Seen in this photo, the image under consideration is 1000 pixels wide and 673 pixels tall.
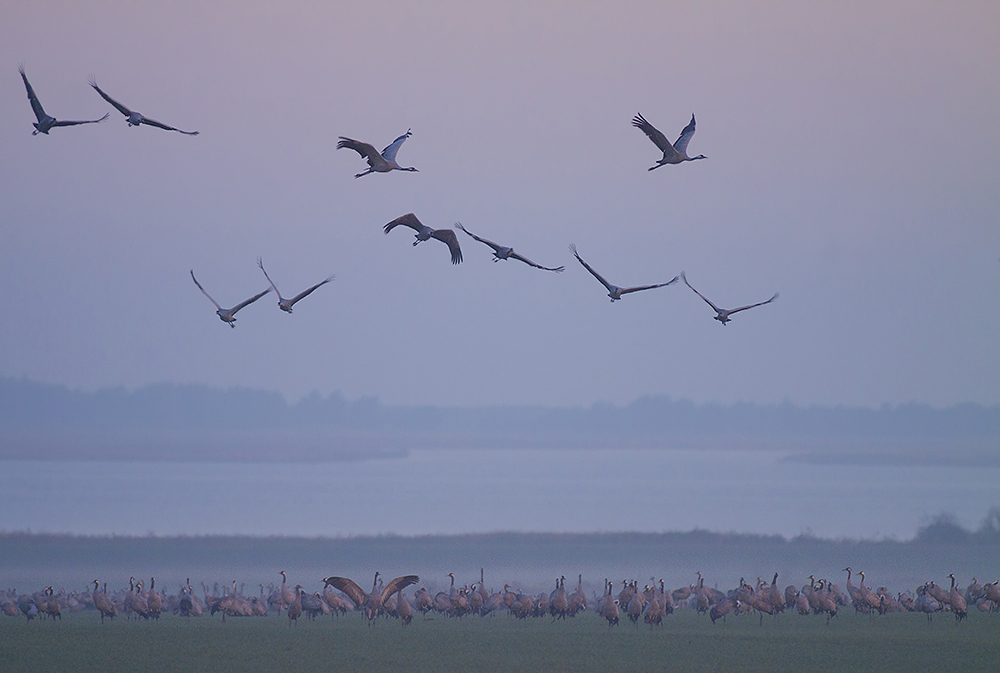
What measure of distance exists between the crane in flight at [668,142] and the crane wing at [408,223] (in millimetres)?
4861

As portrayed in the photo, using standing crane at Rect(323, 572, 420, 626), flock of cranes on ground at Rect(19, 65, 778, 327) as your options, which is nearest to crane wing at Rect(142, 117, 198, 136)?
flock of cranes on ground at Rect(19, 65, 778, 327)

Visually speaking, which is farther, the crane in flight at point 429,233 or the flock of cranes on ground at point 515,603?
the flock of cranes on ground at point 515,603

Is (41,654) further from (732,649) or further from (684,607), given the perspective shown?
(684,607)

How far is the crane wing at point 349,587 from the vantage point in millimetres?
31172

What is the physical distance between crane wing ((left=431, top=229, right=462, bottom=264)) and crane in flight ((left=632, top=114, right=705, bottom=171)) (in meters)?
4.31

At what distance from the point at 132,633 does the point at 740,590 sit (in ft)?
54.9

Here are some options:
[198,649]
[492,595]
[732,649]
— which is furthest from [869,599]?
[198,649]

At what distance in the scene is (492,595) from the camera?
117ft

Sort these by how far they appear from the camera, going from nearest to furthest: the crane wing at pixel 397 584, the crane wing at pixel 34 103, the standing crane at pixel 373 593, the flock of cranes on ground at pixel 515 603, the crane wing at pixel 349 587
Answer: the crane wing at pixel 34 103
the crane wing at pixel 397 584
the standing crane at pixel 373 593
the crane wing at pixel 349 587
the flock of cranes on ground at pixel 515 603

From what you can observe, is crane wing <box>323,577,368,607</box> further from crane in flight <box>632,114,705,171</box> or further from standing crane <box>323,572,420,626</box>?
crane in flight <box>632,114,705,171</box>

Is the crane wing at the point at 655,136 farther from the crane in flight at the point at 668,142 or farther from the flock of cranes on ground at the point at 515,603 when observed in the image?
the flock of cranes on ground at the point at 515,603

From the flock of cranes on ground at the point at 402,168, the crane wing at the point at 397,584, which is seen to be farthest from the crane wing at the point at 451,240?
the crane wing at the point at 397,584

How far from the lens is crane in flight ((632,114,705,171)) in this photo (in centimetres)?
2438

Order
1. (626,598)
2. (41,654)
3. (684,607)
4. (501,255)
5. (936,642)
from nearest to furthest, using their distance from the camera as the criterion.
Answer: (501,255) < (41,654) < (936,642) < (626,598) < (684,607)
